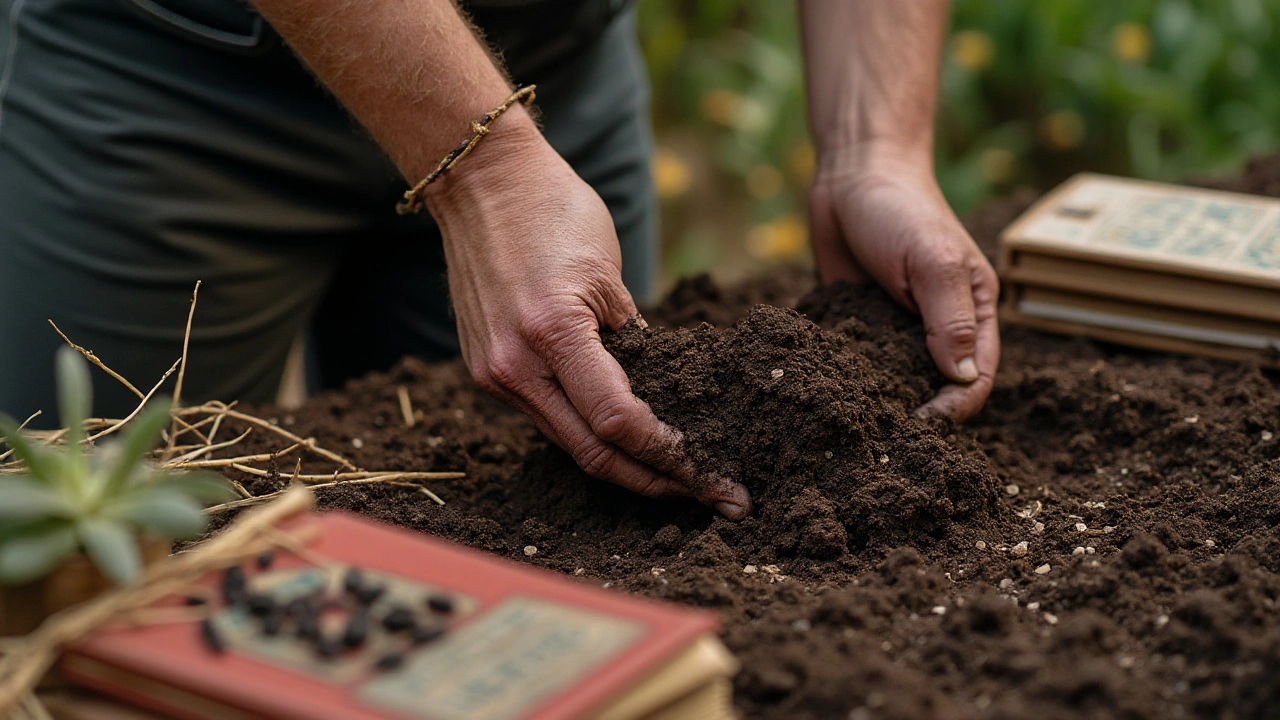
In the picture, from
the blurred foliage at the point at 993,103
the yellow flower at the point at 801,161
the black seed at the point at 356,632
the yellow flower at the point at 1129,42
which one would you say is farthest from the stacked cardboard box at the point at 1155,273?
the yellow flower at the point at 801,161

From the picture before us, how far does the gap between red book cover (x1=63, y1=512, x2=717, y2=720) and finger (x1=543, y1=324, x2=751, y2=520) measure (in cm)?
47

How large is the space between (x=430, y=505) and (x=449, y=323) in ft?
3.23

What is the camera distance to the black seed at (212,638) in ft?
2.86

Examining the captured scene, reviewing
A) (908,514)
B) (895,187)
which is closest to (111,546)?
(908,514)

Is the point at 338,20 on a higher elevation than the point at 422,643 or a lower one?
higher

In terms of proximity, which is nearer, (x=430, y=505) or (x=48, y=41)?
(x=430, y=505)

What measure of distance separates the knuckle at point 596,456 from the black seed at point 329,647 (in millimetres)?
616

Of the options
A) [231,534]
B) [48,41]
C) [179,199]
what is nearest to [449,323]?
Result: [179,199]

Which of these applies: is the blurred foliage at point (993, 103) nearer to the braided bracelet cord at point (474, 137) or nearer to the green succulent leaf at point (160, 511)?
the braided bracelet cord at point (474, 137)

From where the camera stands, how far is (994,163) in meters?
4.21

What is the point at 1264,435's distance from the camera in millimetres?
1649

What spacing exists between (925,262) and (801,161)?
2.71 metres

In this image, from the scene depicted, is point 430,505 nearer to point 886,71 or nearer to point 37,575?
point 37,575

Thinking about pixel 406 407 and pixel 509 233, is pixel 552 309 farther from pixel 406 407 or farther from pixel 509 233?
pixel 406 407
